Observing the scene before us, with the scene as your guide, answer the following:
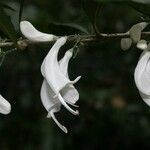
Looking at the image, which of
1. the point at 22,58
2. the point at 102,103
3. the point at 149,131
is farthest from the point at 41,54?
the point at 149,131

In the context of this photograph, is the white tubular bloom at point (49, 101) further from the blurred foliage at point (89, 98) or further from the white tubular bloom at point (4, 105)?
the blurred foliage at point (89, 98)

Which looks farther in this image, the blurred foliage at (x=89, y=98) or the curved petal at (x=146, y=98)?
the blurred foliage at (x=89, y=98)

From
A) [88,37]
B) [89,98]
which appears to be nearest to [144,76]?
[88,37]

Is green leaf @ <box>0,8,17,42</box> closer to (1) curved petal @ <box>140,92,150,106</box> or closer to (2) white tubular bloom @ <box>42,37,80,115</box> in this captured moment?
(2) white tubular bloom @ <box>42,37,80,115</box>

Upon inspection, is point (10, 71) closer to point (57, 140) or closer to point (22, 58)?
point (22, 58)

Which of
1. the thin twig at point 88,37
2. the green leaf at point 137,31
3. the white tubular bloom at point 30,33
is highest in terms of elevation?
the white tubular bloom at point 30,33

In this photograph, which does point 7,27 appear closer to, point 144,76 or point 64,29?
point 64,29

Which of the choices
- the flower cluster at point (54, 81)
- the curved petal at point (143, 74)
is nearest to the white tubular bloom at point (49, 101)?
the flower cluster at point (54, 81)

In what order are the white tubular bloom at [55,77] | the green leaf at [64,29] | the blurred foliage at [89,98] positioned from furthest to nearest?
1. the blurred foliage at [89,98]
2. the green leaf at [64,29]
3. the white tubular bloom at [55,77]
